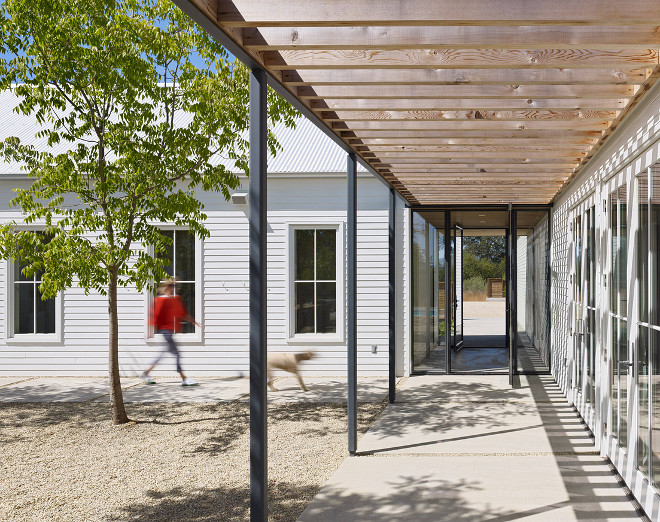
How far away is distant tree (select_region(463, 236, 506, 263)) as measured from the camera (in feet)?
55.5

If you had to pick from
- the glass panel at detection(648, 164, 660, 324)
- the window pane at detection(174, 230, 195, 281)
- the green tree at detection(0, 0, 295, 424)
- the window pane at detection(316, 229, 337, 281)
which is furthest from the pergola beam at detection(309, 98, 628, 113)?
the window pane at detection(174, 230, 195, 281)

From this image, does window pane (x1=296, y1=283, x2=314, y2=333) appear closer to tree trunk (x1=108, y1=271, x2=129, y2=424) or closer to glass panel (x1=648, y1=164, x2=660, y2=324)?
tree trunk (x1=108, y1=271, x2=129, y2=424)

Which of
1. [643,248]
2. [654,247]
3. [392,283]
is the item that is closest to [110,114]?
[392,283]

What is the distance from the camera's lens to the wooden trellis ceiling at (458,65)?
276 centimetres

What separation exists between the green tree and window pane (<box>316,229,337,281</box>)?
3.03 m

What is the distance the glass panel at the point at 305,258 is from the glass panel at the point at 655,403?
671 cm

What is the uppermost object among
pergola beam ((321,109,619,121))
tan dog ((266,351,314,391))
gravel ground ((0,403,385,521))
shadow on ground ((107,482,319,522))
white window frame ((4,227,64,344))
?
pergola beam ((321,109,619,121))

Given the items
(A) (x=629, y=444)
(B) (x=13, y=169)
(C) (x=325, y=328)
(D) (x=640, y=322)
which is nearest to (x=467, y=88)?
(D) (x=640, y=322)

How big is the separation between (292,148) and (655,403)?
8.11 meters

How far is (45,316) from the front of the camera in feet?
34.7

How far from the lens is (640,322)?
161 inches

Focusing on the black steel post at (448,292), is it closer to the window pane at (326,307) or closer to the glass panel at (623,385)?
the window pane at (326,307)

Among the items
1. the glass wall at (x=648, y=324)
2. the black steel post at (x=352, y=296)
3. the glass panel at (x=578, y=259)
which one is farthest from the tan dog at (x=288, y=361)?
the glass wall at (x=648, y=324)

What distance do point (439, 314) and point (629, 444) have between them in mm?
7100
